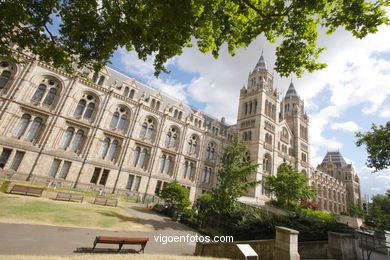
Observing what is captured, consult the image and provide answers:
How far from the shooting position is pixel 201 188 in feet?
112

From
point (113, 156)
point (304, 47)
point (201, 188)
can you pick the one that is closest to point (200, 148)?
point (201, 188)

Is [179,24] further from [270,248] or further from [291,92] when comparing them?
[291,92]

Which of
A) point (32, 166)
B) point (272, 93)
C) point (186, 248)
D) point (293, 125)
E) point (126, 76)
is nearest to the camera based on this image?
point (186, 248)

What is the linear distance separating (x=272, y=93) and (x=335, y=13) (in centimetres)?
3687

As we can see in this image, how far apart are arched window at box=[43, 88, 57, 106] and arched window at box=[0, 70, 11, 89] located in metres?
3.86

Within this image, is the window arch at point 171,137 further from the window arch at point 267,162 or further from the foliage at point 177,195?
the window arch at point 267,162

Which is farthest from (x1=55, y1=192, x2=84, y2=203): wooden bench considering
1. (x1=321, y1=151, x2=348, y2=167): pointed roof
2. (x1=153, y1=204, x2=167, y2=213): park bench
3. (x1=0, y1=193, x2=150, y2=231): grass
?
(x1=321, y1=151, x2=348, y2=167): pointed roof

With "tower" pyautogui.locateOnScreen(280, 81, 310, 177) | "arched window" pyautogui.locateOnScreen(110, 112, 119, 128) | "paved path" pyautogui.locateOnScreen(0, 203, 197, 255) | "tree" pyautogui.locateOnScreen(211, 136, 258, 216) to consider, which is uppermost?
"tower" pyautogui.locateOnScreen(280, 81, 310, 177)

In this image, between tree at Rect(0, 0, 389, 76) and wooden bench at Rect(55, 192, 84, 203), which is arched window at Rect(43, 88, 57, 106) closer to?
wooden bench at Rect(55, 192, 84, 203)

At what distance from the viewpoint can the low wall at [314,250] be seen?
8.82 m

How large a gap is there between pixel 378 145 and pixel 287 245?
2113cm

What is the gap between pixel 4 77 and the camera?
21000mm

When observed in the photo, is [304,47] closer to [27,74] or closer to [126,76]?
[27,74]

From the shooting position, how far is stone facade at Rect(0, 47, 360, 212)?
2116cm
